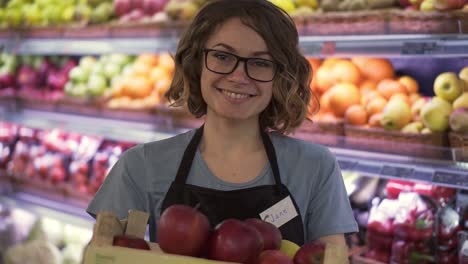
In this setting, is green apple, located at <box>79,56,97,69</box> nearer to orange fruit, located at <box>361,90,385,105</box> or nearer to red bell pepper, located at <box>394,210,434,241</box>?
orange fruit, located at <box>361,90,385,105</box>

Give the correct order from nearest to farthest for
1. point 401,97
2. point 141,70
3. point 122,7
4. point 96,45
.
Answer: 1. point 401,97
2. point 96,45
3. point 141,70
4. point 122,7

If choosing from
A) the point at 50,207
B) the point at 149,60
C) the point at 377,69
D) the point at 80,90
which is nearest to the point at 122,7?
the point at 149,60

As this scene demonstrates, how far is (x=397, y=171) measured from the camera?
7.50 ft

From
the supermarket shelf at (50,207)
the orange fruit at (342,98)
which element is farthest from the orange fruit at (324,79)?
the supermarket shelf at (50,207)

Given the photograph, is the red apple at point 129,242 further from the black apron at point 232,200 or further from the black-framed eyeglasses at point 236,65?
the black-framed eyeglasses at point 236,65

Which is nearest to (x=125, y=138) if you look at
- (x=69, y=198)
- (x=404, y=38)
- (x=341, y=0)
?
(x=69, y=198)

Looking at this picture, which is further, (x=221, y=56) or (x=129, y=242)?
(x=221, y=56)

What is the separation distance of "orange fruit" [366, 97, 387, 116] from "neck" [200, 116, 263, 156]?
96 cm

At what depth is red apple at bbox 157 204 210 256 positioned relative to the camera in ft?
3.86

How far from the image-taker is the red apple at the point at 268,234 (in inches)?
49.2

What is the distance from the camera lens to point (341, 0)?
273cm

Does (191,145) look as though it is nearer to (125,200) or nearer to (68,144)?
(125,200)

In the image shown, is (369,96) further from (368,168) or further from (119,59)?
(119,59)

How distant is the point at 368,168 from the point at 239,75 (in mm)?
952
